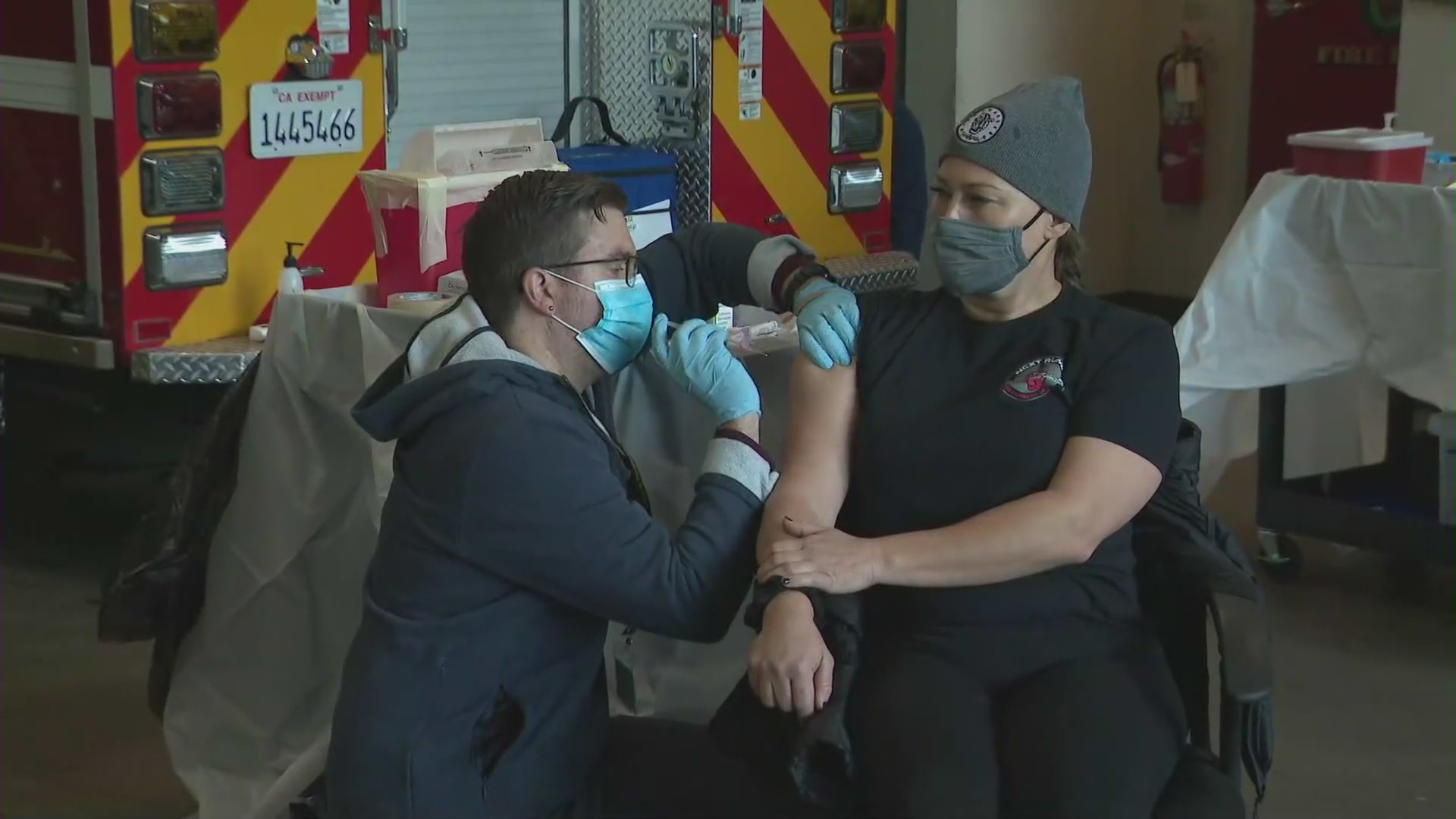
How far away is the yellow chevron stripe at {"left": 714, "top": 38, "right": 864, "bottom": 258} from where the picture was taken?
5.04 m

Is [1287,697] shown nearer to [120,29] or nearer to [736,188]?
[736,188]

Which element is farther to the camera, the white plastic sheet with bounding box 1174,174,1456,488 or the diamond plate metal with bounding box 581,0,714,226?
the diamond plate metal with bounding box 581,0,714,226

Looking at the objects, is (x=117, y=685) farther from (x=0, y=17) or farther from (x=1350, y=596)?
(x=1350, y=596)

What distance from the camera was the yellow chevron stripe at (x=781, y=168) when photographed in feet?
16.5

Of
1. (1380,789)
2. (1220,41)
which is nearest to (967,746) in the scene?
(1380,789)

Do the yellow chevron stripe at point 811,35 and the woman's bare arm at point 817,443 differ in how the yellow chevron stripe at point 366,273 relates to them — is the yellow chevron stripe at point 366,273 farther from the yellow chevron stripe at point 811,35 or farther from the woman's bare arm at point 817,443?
the woman's bare arm at point 817,443

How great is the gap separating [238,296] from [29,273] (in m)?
0.53

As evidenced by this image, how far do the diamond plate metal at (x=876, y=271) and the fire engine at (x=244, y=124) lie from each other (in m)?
0.37

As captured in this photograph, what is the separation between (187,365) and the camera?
4156mm

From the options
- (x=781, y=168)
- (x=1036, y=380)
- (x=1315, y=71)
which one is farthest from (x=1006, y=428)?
(x=1315, y=71)

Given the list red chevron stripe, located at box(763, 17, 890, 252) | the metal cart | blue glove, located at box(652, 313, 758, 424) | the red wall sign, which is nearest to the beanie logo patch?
blue glove, located at box(652, 313, 758, 424)

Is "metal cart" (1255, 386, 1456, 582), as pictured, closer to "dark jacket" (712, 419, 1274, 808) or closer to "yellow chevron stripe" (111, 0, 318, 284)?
"dark jacket" (712, 419, 1274, 808)

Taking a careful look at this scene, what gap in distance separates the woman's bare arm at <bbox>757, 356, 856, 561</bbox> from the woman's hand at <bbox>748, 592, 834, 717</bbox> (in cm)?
16

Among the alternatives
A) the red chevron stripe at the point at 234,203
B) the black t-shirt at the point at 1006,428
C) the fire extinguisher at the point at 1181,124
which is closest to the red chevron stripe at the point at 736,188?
the red chevron stripe at the point at 234,203
